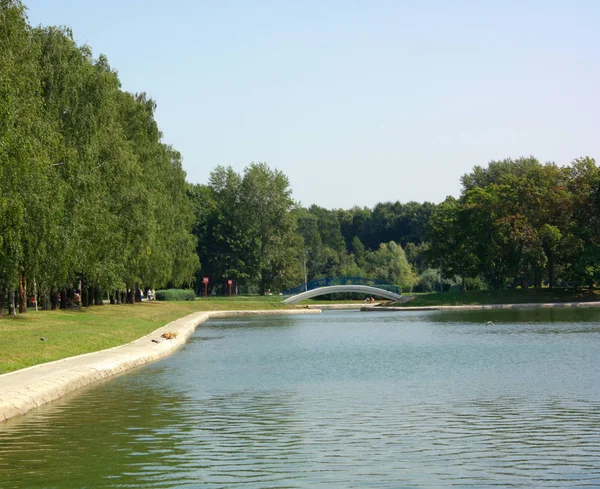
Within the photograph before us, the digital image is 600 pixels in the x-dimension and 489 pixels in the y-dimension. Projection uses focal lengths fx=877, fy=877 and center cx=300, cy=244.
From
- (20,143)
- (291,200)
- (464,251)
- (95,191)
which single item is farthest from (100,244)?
(291,200)

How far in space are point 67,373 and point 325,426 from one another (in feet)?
29.4

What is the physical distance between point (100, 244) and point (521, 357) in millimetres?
23868

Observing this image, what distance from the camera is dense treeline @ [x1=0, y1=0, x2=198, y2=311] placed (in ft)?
103

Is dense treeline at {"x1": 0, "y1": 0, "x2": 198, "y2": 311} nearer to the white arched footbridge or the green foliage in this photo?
the white arched footbridge

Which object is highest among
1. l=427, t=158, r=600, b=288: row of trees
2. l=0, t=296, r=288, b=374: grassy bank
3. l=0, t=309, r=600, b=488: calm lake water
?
l=427, t=158, r=600, b=288: row of trees

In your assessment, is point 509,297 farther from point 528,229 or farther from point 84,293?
point 84,293

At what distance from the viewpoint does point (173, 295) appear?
8775cm

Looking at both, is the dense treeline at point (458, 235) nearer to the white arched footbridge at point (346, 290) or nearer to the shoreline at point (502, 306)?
the shoreline at point (502, 306)

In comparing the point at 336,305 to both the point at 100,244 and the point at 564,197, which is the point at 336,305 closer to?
the point at 564,197

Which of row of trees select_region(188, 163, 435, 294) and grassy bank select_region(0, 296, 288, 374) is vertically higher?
row of trees select_region(188, 163, 435, 294)

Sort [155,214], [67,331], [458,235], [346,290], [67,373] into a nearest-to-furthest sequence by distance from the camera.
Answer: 1. [67,373]
2. [67,331]
3. [155,214]
4. [458,235]
5. [346,290]

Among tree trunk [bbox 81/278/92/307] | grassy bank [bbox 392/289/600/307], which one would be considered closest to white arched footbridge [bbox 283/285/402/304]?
grassy bank [bbox 392/289/600/307]

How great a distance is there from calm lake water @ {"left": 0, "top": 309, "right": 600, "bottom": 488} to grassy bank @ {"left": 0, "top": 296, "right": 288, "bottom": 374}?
122 inches

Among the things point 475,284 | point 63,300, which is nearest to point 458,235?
point 475,284
